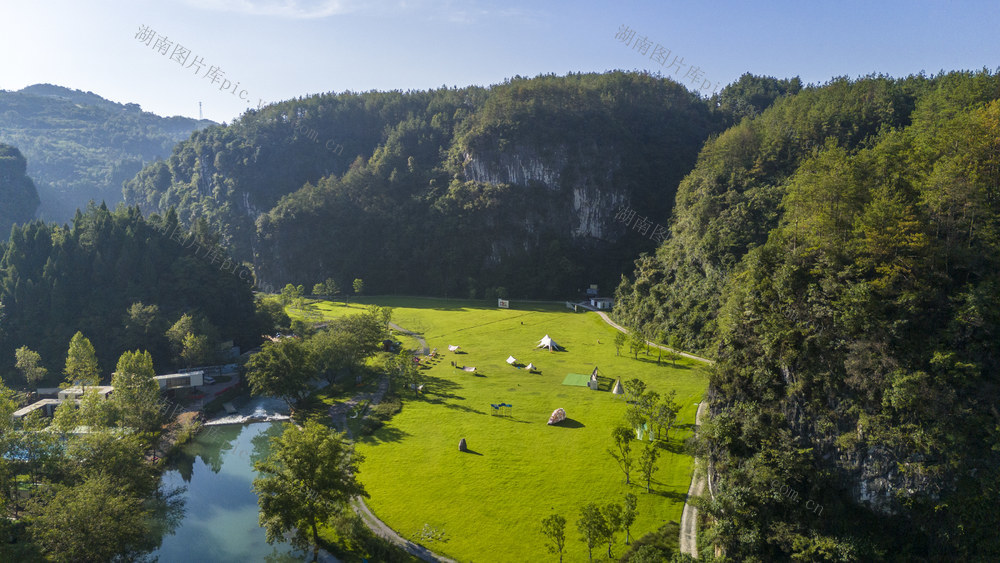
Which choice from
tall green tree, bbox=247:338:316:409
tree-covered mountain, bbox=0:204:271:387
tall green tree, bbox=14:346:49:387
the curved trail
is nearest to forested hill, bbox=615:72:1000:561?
the curved trail

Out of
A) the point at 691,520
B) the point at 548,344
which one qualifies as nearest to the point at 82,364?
the point at 548,344

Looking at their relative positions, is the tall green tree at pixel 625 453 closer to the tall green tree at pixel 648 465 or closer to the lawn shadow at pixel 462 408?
the tall green tree at pixel 648 465

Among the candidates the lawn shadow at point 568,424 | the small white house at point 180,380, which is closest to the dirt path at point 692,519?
the lawn shadow at point 568,424

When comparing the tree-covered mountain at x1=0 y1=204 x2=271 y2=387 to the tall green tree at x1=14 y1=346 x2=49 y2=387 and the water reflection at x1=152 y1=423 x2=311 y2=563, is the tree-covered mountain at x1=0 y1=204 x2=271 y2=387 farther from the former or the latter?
the water reflection at x1=152 y1=423 x2=311 y2=563

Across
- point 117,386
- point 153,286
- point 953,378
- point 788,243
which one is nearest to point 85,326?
point 153,286

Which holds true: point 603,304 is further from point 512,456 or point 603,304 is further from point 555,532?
point 555,532

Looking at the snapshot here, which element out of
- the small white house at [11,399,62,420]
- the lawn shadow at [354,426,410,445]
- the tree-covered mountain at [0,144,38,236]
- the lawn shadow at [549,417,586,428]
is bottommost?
the small white house at [11,399,62,420]

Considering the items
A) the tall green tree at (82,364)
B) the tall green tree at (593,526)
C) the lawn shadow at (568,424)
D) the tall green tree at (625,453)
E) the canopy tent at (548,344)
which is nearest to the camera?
the tall green tree at (593,526)
